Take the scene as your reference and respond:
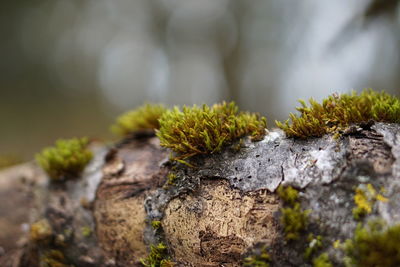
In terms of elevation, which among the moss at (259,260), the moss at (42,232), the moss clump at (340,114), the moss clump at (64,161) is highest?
the moss clump at (64,161)

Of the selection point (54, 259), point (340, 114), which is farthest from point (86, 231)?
point (340, 114)

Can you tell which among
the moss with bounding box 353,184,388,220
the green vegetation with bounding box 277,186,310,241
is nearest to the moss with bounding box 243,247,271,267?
the green vegetation with bounding box 277,186,310,241

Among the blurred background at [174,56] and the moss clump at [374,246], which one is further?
the blurred background at [174,56]

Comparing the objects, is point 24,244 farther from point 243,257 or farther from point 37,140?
point 37,140

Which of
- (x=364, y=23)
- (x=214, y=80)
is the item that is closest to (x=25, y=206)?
(x=364, y=23)

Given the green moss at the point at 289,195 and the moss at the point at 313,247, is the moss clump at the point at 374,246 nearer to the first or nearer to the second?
the moss at the point at 313,247

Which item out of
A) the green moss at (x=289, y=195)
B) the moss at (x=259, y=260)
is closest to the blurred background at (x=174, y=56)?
the green moss at (x=289, y=195)
